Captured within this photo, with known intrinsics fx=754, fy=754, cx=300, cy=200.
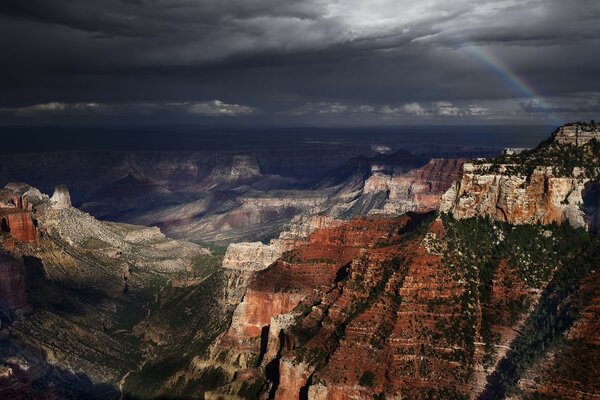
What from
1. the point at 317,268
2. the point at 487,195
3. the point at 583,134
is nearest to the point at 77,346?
the point at 317,268

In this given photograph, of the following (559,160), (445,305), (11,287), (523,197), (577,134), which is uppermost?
(577,134)

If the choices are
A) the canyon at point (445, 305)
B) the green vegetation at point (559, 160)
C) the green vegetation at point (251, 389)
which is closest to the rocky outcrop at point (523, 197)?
the canyon at point (445, 305)

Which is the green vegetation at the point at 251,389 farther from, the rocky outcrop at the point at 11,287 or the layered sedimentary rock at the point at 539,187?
the rocky outcrop at the point at 11,287

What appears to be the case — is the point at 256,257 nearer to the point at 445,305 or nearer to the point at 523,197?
the point at 523,197

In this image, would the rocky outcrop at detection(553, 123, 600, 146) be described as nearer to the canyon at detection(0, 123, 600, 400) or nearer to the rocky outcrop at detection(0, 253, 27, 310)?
the canyon at detection(0, 123, 600, 400)

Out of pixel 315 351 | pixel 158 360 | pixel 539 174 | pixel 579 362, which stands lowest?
pixel 158 360

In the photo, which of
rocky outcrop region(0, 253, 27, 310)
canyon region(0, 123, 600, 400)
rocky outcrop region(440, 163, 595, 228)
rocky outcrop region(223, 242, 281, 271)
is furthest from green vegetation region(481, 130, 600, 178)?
rocky outcrop region(0, 253, 27, 310)

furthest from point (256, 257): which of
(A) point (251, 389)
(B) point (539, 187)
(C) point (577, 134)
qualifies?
(B) point (539, 187)

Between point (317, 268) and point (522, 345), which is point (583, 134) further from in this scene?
point (317, 268)
